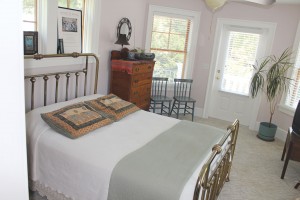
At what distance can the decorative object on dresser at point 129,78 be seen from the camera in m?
3.83

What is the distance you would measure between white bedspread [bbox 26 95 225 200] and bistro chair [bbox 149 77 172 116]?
2.12m

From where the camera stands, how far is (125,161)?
194 centimetres

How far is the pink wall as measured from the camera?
3.87 metres

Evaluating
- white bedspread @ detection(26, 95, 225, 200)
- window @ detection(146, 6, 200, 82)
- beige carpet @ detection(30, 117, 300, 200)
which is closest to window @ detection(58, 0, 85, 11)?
white bedspread @ detection(26, 95, 225, 200)

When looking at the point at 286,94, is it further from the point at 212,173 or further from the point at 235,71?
the point at 212,173

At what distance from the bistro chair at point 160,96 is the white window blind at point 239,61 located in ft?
4.01

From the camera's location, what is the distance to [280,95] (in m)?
4.64

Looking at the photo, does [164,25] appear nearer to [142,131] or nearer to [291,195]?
[142,131]

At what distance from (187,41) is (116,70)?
1.92 metres

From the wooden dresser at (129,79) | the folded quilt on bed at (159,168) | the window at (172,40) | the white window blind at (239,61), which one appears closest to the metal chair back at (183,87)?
the window at (172,40)

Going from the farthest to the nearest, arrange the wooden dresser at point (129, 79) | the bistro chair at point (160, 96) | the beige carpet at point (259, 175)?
the bistro chair at point (160, 96) < the wooden dresser at point (129, 79) < the beige carpet at point (259, 175)

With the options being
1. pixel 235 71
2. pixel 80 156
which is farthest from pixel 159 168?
pixel 235 71

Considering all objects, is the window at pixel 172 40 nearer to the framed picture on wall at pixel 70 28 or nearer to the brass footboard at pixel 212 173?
the framed picture on wall at pixel 70 28

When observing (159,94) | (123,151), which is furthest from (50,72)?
(159,94)
